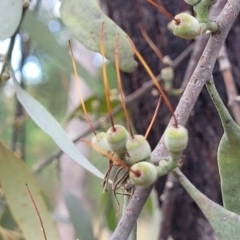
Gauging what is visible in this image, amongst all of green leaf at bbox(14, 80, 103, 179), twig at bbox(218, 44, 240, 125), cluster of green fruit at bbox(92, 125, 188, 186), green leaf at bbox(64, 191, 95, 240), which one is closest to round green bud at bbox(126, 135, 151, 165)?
cluster of green fruit at bbox(92, 125, 188, 186)

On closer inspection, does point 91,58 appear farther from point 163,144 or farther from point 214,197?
point 163,144

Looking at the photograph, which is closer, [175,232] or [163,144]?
[163,144]

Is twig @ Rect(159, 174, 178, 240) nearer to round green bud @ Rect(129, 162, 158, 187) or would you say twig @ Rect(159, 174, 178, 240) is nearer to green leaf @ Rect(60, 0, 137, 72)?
green leaf @ Rect(60, 0, 137, 72)

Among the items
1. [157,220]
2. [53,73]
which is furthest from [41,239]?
[53,73]

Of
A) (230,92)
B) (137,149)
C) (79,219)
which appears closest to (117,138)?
(137,149)

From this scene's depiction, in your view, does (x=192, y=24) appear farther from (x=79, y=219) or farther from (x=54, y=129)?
(x=79, y=219)
